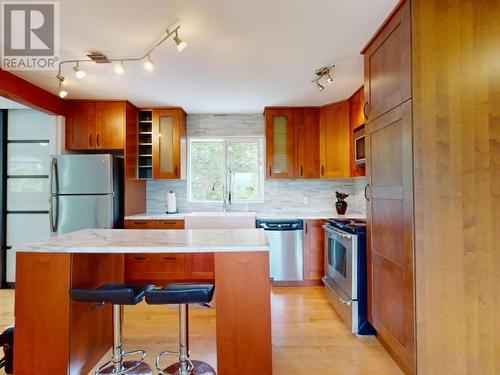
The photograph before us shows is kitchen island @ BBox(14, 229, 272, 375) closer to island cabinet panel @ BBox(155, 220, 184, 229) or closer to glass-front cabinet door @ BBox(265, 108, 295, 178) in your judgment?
island cabinet panel @ BBox(155, 220, 184, 229)

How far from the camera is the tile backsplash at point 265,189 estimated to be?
14.3ft

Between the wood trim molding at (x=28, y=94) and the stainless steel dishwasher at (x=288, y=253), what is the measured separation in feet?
10.1

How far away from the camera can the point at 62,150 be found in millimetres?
3715

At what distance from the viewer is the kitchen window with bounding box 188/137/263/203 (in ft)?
14.5

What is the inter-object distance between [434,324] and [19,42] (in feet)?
11.5

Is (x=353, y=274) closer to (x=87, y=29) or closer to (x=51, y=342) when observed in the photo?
(x=51, y=342)

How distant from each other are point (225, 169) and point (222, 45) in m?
2.27

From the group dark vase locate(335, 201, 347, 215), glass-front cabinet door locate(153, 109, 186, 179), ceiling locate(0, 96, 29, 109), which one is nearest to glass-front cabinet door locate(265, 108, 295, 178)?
dark vase locate(335, 201, 347, 215)

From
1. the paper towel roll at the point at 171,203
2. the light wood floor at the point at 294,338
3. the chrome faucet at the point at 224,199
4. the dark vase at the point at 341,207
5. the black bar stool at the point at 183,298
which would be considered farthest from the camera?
the chrome faucet at the point at 224,199

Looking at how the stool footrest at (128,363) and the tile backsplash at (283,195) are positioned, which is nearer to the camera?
the stool footrest at (128,363)

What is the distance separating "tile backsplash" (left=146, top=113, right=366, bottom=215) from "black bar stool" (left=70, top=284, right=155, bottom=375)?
2.60 metres

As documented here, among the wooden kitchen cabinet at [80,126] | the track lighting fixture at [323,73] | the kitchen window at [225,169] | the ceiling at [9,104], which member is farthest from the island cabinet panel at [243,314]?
the ceiling at [9,104]

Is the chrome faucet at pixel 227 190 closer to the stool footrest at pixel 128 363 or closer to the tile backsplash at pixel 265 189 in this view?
the tile backsplash at pixel 265 189

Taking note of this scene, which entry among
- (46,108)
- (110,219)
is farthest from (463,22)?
(46,108)
